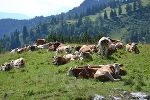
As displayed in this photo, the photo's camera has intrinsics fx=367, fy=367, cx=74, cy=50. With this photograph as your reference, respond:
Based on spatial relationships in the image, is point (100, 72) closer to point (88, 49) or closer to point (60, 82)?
point (60, 82)

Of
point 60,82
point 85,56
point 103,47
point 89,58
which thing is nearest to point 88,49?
point 103,47

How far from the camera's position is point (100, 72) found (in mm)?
25109

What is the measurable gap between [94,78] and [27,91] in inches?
206

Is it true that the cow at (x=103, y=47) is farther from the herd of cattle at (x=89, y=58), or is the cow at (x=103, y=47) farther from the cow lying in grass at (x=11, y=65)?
the cow lying in grass at (x=11, y=65)

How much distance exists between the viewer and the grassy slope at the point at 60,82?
69.8 feet

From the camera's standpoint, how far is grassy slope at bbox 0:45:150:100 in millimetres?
21266

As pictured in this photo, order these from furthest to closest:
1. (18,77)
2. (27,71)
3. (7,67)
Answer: (7,67) < (27,71) < (18,77)

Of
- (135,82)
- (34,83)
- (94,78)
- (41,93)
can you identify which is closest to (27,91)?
(41,93)

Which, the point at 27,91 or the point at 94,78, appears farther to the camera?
the point at 94,78

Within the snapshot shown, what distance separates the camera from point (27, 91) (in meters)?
22.1

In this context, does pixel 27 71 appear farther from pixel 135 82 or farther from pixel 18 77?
pixel 135 82

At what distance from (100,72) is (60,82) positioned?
288 centimetres

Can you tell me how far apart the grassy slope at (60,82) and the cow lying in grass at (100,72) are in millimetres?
516

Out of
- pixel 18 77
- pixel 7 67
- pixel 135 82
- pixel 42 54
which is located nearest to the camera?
pixel 135 82
